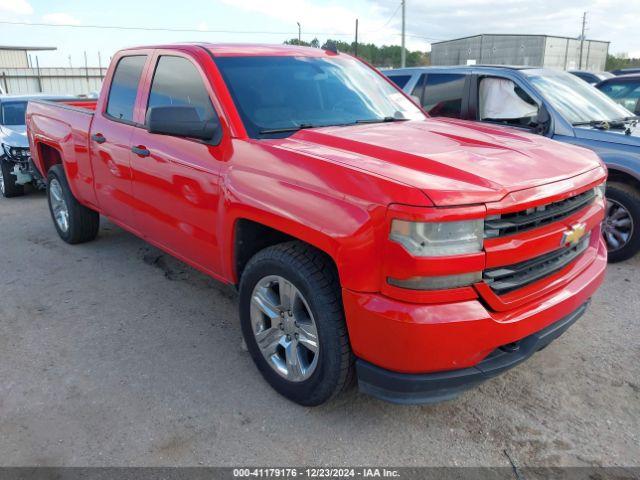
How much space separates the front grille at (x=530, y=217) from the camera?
236 centimetres

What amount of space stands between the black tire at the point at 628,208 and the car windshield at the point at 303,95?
229cm

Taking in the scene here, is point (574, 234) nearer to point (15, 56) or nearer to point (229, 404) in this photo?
point (229, 404)

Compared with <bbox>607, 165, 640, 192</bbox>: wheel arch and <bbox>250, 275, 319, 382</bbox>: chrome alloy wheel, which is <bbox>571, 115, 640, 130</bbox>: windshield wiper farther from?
<bbox>250, 275, 319, 382</bbox>: chrome alloy wheel

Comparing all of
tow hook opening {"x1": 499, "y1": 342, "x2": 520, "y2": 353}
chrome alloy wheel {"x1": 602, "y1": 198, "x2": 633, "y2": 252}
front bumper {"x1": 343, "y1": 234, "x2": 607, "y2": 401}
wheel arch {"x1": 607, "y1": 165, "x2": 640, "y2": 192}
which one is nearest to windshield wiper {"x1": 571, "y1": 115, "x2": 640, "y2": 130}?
wheel arch {"x1": 607, "y1": 165, "x2": 640, "y2": 192}

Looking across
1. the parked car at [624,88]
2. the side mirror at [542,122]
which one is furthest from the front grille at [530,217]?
the parked car at [624,88]

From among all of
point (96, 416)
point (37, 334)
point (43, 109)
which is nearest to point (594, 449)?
point (96, 416)

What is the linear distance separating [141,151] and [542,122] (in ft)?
13.1

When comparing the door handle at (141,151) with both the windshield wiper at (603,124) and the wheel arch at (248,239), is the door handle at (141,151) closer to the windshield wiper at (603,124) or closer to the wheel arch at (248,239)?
the wheel arch at (248,239)

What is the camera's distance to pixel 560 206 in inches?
105

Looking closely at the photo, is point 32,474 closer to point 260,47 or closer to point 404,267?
point 404,267

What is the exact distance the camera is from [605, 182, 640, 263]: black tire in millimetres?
5031

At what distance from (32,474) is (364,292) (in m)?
1.78

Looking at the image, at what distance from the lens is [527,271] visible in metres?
2.59

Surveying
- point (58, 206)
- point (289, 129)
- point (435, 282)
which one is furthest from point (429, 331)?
point (58, 206)
